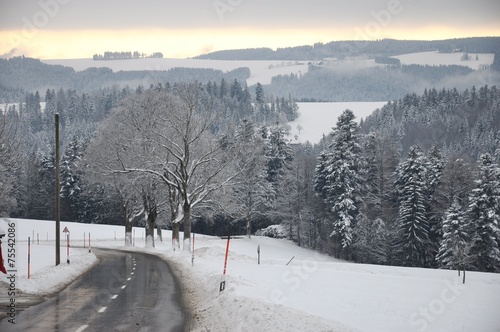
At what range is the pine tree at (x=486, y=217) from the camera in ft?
165

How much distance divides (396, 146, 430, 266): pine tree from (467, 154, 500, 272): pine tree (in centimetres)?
919

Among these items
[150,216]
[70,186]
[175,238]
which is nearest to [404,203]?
[150,216]

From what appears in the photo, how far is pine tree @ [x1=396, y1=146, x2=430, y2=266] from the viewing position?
62.1m

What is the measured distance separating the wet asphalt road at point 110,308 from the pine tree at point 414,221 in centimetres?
4171

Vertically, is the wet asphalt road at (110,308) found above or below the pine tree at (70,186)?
above

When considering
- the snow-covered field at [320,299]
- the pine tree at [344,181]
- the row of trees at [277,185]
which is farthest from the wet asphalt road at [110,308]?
the pine tree at [344,181]

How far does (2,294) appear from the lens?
18.9 metres

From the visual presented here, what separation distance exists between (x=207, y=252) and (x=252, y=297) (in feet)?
89.5

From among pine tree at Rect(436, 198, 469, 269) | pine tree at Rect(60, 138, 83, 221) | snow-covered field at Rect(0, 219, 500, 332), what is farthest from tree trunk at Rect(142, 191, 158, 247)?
pine tree at Rect(60, 138, 83, 221)

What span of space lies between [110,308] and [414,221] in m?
50.5

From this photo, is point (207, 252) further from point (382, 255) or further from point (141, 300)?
point (382, 255)

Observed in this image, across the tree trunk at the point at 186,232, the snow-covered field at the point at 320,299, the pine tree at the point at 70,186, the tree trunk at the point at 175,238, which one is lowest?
the pine tree at the point at 70,186

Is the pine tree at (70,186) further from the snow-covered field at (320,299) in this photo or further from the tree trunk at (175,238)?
the snow-covered field at (320,299)

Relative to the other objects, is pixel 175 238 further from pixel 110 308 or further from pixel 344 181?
pixel 110 308
